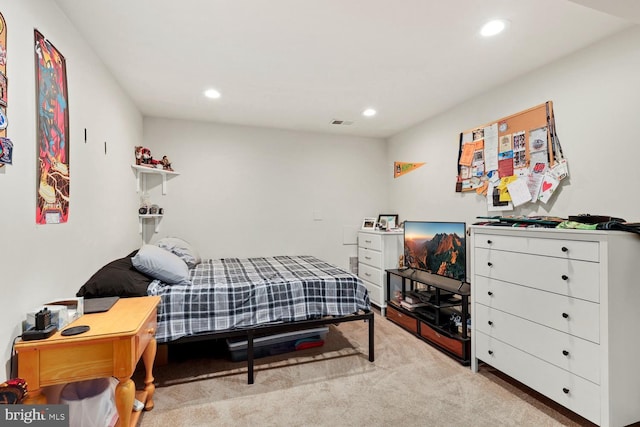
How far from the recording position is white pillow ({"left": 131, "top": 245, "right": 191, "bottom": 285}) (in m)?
2.40

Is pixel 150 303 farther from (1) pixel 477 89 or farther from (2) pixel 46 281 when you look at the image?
(1) pixel 477 89

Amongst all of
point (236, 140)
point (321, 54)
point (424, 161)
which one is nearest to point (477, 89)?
point (424, 161)

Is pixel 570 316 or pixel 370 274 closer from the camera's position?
pixel 570 316

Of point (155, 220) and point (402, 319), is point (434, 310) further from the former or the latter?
point (155, 220)

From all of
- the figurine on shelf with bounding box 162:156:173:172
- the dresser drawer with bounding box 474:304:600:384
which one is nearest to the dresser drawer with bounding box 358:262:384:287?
the dresser drawer with bounding box 474:304:600:384

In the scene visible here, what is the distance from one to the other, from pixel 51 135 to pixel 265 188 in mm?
2674

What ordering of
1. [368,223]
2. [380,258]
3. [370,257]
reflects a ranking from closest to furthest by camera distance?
1. [380,258]
2. [370,257]
3. [368,223]

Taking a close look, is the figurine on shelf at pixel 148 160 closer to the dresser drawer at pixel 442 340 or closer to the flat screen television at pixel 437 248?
the flat screen television at pixel 437 248

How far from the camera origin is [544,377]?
6.49ft

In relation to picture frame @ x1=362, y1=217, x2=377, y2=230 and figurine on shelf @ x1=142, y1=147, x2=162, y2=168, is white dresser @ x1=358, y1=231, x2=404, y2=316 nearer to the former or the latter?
picture frame @ x1=362, y1=217, x2=377, y2=230

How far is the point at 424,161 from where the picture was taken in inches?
155

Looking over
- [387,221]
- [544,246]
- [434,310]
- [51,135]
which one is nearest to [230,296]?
[51,135]

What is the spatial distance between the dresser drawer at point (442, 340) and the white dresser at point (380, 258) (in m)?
0.85

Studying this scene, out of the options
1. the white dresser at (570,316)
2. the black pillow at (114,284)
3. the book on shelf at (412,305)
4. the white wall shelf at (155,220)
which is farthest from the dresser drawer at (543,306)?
the white wall shelf at (155,220)
